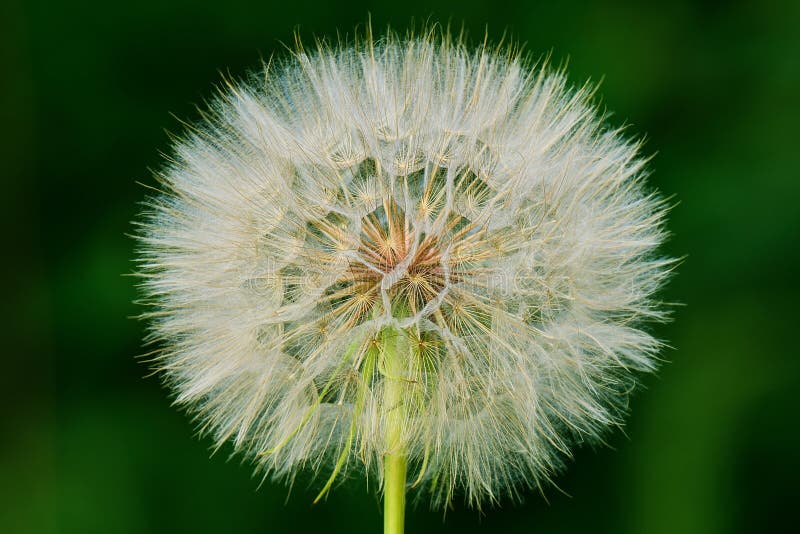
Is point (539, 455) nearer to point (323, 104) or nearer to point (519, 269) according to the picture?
point (519, 269)

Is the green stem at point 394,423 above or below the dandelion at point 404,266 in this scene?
below

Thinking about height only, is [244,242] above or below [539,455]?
above

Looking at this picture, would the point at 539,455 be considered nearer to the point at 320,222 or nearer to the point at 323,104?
the point at 320,222

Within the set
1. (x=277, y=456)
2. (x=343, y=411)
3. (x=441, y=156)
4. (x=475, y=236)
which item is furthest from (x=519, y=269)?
(x=277, y=456)

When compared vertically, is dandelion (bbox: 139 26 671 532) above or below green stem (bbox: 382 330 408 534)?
above

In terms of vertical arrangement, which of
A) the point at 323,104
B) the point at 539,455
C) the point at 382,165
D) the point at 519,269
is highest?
the point at 323,104

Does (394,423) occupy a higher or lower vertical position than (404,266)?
lower
